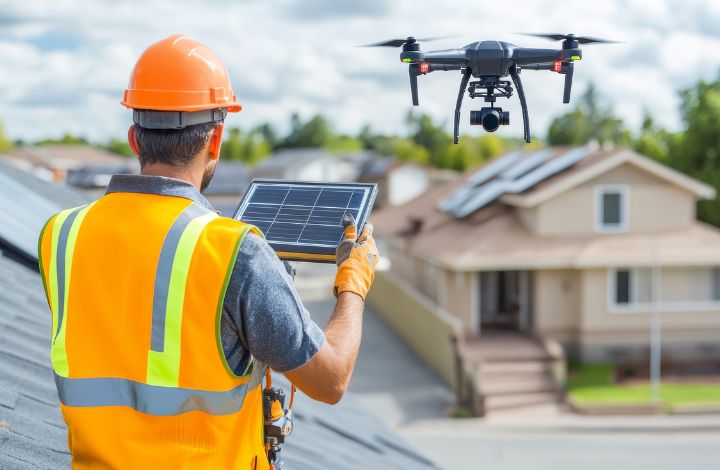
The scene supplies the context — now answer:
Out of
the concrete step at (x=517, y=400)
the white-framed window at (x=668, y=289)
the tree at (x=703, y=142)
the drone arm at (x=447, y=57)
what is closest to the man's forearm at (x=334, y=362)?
the drone arm at (x=447, y=57)

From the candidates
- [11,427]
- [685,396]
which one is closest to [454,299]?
[685,396]

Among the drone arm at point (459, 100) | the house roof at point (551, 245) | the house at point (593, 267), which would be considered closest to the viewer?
the drone arm at point (459, 100)

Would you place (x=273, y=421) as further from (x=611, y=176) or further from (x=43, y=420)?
(x=611, y=176)

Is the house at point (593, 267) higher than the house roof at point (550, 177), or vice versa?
the house roof at point (550, 177)

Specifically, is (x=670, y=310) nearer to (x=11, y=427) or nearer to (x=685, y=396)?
(x=685, y=396)

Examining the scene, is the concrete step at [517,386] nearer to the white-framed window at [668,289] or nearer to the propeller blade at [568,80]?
the white-framed window at [668,289]

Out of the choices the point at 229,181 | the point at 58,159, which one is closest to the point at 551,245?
the point at 229,181
